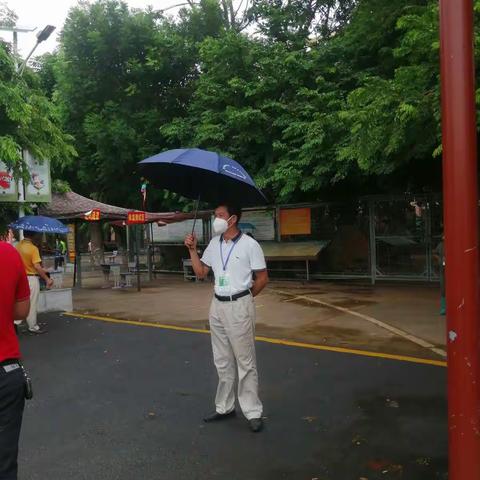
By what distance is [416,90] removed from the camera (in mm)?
6992

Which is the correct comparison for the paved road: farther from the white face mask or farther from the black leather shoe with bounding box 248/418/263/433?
the white face mask

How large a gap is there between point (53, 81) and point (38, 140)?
1887cm

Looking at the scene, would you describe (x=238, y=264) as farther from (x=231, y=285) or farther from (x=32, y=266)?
(x=32, y=266)

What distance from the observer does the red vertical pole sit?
247 centimetres

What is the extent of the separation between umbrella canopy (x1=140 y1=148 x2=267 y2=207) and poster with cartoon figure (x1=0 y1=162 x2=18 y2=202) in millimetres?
6388

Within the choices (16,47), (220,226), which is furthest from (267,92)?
(220,226)

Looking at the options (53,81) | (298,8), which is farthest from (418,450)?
(53,81)

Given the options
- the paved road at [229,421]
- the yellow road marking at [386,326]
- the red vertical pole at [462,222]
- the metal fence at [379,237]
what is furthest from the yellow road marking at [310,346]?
the metal fence at [379,237]

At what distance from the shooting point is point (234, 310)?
439 cm

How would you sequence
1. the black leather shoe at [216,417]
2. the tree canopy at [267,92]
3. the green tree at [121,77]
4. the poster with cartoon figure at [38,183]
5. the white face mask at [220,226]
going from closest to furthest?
the white face mask at [220,226], the black leather shoe at [216,417], the tree canopy at [267,92], the poster with cartoon figure at [38,183], the green tree at [121,77]

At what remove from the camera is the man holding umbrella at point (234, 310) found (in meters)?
4.38

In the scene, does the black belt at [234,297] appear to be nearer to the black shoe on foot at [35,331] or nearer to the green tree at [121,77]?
the black shoe on foot at [35,331]

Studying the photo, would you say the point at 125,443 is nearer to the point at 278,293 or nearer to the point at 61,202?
the point at 278,293

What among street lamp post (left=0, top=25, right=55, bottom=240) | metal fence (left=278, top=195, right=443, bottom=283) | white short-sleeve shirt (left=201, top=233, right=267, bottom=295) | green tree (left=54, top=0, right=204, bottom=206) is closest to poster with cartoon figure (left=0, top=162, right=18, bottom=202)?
street lamp post (left=0, top=25, right=55, bottom=240)
